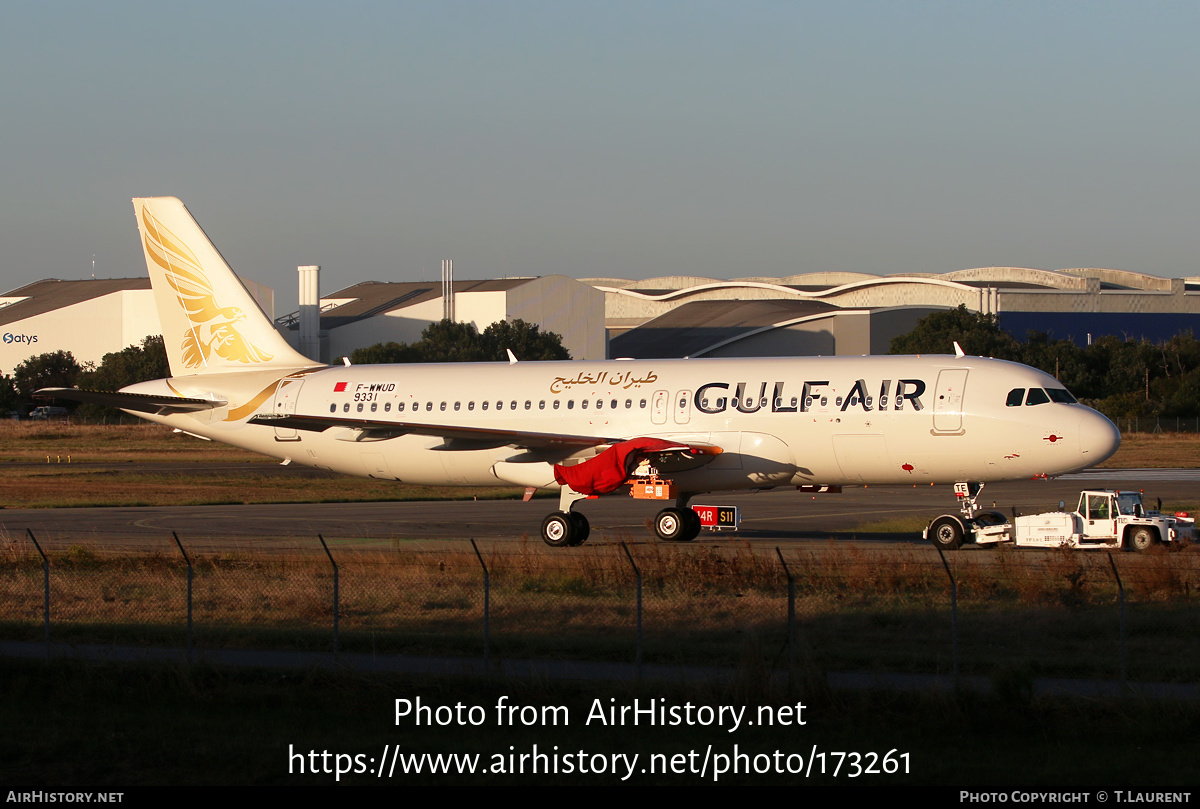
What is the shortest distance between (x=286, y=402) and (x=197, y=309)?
4.56 metres

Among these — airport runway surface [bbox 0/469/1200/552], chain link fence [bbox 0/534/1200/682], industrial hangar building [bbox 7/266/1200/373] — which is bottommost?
airport runway surface [bbox 0/469/1200/552]

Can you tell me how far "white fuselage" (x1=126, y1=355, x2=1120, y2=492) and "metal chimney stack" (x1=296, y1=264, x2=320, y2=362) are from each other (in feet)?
303

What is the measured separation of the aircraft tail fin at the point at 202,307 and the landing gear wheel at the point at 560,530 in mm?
11200

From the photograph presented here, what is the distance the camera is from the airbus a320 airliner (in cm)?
3089

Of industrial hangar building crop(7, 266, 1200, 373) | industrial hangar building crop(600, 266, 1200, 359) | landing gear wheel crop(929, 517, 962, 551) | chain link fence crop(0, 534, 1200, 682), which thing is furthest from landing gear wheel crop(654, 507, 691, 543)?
industrial hangar building crop(7, 266, 1200, 373)

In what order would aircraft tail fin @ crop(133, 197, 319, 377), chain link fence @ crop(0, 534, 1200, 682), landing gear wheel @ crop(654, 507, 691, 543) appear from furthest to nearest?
aircraft tail fin @ crop(133, 197, 319, 377)
landing gear wheel @ crop(654, 507, 691, 543)
chain link fence @ crop(0, 534, 1200, 682)

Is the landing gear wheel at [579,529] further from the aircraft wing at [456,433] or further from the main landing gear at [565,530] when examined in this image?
the aircraft wing at [456,433]

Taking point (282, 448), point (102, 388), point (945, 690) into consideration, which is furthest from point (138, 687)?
point (102, 388)

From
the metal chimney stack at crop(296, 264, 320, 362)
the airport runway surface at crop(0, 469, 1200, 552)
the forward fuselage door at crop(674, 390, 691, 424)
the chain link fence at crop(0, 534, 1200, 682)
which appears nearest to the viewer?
the chain link fence at crop(0, 534, 1200, 682)

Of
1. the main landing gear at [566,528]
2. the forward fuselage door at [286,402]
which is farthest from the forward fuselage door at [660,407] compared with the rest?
the forward fuselage door at [286,402]

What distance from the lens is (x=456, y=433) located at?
112 feet

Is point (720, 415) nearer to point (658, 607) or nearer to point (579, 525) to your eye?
point (579, 525)

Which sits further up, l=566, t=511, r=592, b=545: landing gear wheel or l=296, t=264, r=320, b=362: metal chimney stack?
l=296, t=264, r=320, b=362: metal chimney stack

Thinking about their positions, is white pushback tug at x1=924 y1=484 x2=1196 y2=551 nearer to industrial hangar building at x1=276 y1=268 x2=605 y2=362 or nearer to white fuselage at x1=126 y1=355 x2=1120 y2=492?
white fuselage at x1=126 y1=355 x2=1120 y2=492
